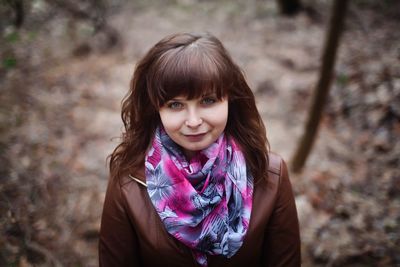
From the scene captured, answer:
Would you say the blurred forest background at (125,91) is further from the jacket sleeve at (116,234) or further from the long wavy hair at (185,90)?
the long wavy hair at (185,90)

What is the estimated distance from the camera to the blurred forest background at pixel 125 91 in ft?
10.3

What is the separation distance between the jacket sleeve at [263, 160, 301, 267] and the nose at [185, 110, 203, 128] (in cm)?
57

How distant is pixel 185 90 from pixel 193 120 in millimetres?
132

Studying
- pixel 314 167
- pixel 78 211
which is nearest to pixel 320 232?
pixel 314 167

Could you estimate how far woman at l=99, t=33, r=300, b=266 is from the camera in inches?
63.9

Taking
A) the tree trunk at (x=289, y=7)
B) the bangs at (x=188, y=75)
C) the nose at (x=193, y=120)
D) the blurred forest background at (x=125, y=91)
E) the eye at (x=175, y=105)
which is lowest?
the blurred forest background at (x=125, y=91)

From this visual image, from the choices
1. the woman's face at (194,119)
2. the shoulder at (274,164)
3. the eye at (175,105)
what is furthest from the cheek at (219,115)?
the shoulder at (274,164)

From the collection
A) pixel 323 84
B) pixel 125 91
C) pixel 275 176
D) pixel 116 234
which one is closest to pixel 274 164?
pixel 275 176

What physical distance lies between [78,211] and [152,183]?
6.46 feet

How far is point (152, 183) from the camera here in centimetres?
175

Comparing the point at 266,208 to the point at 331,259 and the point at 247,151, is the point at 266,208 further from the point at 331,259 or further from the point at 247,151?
the point at 331,259

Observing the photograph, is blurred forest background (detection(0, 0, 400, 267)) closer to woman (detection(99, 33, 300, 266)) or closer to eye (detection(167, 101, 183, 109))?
woman (detection(99, 33, 300, 266))

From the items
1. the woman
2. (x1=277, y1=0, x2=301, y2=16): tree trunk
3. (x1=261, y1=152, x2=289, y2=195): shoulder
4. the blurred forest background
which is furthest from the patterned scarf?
(x1=277, y1=0, x2=301, y2=16): tree trunk

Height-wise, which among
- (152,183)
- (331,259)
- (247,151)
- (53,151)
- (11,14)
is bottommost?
(331,259)
